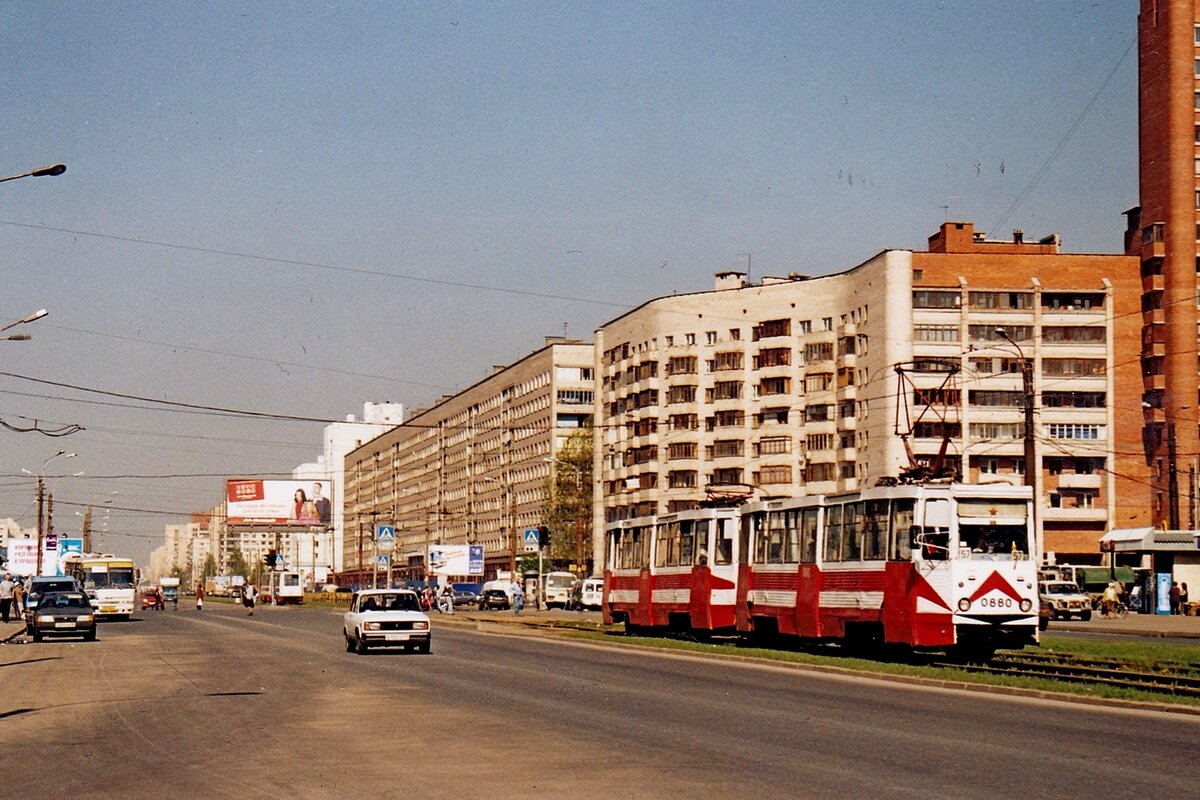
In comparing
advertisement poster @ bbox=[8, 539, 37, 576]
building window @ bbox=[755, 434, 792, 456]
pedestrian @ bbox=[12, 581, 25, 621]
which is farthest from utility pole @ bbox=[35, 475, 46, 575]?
building window @ bbox=[755, 434, 792, 456]

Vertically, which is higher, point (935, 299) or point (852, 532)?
point (935, 299)

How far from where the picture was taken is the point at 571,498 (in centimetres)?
13012

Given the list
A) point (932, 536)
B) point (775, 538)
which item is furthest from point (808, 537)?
point (932, 536)

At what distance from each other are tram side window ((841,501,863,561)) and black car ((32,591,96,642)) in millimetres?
23964

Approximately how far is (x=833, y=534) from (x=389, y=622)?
35.1 feet

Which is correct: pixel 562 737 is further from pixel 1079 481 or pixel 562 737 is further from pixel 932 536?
pixel 1079 481

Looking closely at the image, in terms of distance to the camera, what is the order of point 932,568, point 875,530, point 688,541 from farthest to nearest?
point 688,541, point 875,530, point 932,568

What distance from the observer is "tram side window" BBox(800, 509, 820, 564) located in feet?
113

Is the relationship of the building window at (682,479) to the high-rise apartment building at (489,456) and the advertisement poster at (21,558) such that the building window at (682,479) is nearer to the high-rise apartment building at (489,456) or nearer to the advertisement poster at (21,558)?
the high-rise apartment building at (489,456)

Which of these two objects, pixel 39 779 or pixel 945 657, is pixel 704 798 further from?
pixel 945 657

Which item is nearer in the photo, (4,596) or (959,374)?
(4,596)

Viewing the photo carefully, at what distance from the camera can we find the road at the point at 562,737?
41.8 feet

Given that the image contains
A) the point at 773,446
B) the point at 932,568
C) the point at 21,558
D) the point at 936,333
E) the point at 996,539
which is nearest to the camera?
the point at 932,568

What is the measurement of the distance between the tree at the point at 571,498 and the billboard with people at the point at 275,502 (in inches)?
764
